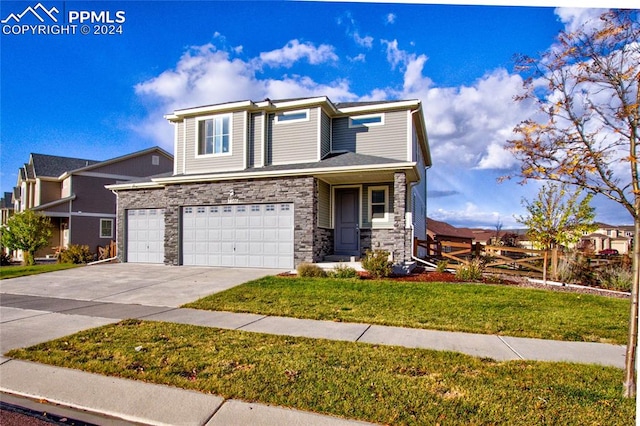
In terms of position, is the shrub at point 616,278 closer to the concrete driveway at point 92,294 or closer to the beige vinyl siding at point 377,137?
the beige vinyl siding at point 377,137

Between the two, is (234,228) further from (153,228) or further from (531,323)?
(531,323)

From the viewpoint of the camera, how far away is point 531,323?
6113mm

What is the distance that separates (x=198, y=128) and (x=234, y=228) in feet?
16.0

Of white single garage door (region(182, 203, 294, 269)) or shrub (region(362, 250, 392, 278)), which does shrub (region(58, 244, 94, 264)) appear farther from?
shrub (region(362, 250, 392, 278))

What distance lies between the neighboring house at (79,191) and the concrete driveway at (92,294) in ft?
40.0

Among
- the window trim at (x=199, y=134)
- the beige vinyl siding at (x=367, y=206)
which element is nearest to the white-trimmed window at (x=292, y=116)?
the window trim at (x=199, y=134)

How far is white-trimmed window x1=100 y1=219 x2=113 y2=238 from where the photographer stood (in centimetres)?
2543

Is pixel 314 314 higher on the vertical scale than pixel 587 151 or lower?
lower

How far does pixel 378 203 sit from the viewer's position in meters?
13.7

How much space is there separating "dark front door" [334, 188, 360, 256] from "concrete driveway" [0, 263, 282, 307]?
3.20 metres

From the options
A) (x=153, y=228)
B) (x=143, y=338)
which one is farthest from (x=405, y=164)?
(x=153, y=228)

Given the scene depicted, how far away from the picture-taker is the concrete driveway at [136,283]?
866cm

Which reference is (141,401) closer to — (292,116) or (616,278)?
(616,278)

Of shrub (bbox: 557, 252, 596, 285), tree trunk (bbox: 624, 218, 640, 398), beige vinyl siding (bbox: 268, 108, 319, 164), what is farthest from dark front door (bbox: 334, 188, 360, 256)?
tree trunk (bbox: 624, 218, 640, 398)
